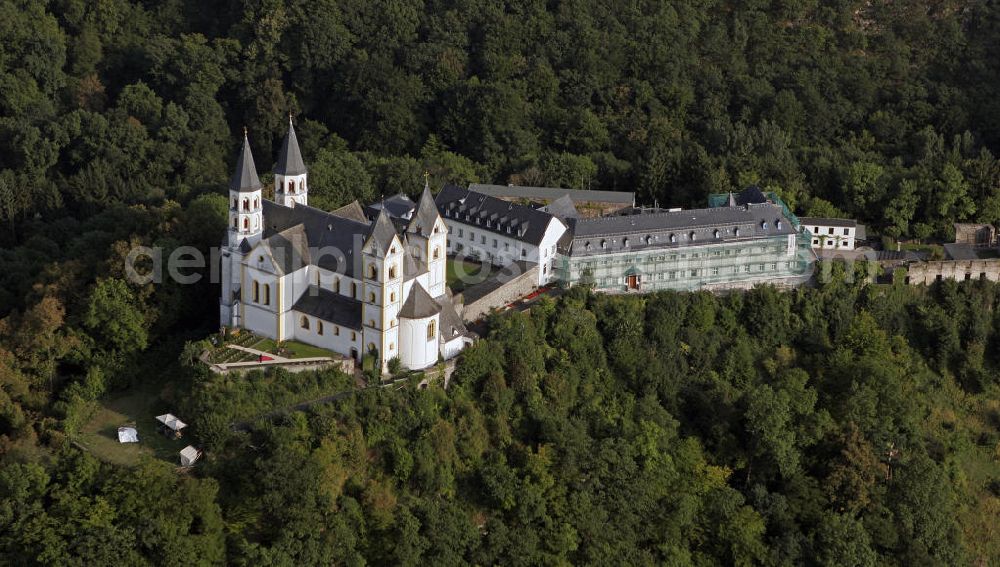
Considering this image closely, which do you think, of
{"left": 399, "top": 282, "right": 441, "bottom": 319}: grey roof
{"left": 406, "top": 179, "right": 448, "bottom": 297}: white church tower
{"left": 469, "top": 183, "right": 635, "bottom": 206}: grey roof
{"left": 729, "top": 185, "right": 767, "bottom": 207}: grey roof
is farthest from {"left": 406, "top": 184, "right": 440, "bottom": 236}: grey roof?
{"left": 729, "top": 185, "right": 767, "bottom": 207}: grey roof

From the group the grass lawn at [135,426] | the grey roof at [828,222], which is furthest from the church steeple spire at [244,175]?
the grey roof at [828,222]

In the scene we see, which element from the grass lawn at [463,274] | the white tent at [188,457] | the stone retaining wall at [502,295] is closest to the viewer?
the white tent at [188,457]

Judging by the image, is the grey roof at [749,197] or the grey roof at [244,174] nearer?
the grey roof at [244,174]

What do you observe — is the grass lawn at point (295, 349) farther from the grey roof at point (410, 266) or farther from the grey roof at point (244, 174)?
the grey roof at point (244, 174)

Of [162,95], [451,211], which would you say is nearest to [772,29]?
[451,211]

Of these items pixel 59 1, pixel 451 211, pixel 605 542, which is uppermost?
pixel 59 1

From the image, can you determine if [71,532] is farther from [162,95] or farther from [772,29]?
[772,29]
